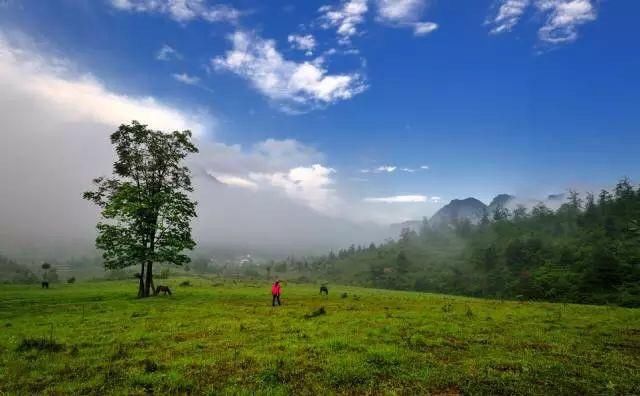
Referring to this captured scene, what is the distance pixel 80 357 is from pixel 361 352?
13.0 meters

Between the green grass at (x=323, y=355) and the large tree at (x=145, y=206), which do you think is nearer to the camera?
the green grass at (x=323, y=355)

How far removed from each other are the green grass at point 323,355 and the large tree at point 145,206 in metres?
17.4

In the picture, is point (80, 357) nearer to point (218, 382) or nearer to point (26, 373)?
point (26, 373)

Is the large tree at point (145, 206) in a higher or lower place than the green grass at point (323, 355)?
higher

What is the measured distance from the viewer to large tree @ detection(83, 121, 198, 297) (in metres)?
45.7

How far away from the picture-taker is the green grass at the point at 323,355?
1356 cm

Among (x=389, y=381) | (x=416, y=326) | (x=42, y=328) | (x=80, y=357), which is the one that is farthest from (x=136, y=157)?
(x=389, y=381)

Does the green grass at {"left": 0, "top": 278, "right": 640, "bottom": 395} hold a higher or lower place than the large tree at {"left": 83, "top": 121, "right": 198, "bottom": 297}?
lower

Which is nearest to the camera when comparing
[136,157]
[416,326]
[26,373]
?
[26,373]

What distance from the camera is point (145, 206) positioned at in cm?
4528

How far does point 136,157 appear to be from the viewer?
49.3m

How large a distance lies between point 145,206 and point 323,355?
3551cm

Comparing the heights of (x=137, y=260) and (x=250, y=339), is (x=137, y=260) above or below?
above

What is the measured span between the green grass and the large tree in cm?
1745
